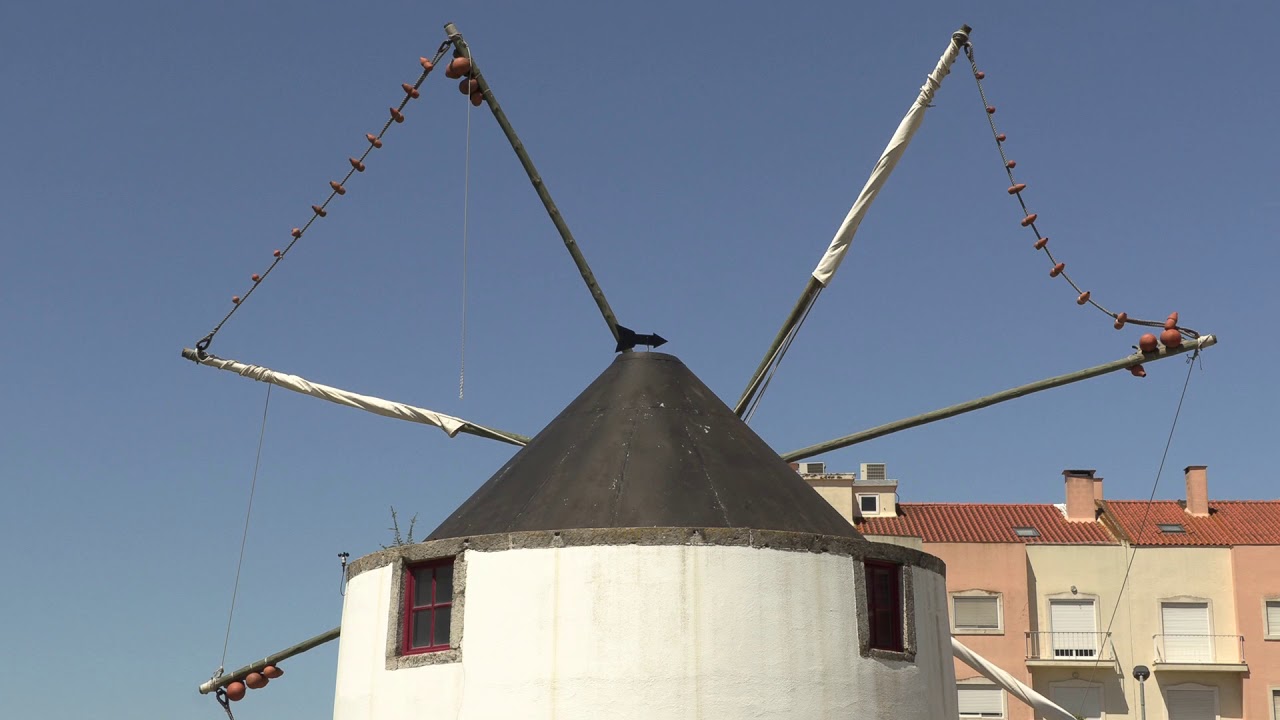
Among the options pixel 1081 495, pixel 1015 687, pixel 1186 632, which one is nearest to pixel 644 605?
pixel 1015 687

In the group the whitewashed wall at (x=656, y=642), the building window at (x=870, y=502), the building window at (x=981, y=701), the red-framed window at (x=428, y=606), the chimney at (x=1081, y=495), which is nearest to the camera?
the whitewashed wall at (x=656, y=642)

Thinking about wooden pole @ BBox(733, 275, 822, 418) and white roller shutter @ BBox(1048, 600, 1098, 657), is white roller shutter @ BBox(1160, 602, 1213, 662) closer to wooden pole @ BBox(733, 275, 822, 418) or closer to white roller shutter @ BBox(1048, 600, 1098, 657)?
white roller shutter @ BBox(1048, 600, 1098, 657)

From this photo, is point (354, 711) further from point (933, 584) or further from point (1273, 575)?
point (1273, 575)

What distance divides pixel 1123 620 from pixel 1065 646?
202 cm

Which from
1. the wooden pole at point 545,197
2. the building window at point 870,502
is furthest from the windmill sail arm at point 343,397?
the building window at point 870,502

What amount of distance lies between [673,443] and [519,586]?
3.19 m

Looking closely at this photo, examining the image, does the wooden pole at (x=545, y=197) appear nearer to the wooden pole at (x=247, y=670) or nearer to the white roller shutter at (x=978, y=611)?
the wooden pole at (x=247, y=670)

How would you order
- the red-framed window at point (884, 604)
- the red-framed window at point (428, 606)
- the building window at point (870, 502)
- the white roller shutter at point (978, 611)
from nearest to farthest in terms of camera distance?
the red-framed window at point (428, 606)
the red-framed window at point (884, 604)
the white roller shutter at point (978, 611)
the building window at point (870, 502)

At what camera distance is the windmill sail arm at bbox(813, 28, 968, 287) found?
73.7 feet

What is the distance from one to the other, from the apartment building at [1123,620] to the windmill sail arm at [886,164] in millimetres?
29162

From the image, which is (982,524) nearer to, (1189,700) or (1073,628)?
(1073,628)

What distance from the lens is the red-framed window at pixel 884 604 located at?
1803 centimetres

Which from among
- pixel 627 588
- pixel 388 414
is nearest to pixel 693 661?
pixel 627 588

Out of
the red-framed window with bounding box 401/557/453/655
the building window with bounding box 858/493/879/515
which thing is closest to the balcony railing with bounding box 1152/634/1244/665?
the building window with bounding box 858/493/879/515
